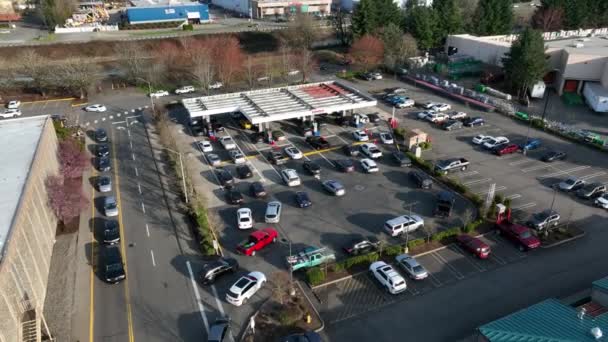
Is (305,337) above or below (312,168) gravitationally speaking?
below

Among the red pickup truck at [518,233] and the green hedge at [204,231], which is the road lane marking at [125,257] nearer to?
the green hedge at [204,231]

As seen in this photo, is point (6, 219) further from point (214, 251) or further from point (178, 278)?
point (214, 251)

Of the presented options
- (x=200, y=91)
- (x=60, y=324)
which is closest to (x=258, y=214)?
(x=60, y=324)

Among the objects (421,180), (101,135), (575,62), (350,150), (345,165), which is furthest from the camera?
(575,62)

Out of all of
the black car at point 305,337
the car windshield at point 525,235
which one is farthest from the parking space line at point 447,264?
the black car at point 305,337

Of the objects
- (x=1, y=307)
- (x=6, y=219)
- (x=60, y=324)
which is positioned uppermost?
(x=6, y=219)

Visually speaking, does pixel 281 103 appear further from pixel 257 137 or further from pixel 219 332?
pixel 219 332

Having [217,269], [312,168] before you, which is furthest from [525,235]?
[217,269]
